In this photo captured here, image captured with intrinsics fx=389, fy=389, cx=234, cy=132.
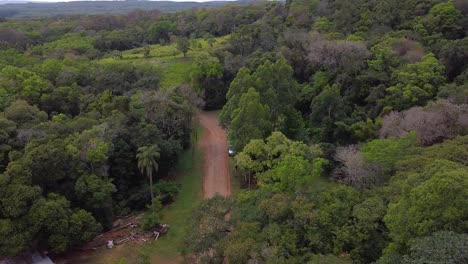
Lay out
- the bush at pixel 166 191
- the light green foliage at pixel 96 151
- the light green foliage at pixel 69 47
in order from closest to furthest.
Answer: the light green foliage at pixel 96 151, the bush at pixel 166 191, the light green foliage at pixel 69 47

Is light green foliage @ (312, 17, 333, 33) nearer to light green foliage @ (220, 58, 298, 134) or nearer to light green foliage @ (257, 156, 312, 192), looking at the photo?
light green foliage @ (220, 58, 298, 134)

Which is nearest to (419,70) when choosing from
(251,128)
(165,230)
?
(251,128)

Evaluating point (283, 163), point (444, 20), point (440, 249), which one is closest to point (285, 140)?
point (283, 163)

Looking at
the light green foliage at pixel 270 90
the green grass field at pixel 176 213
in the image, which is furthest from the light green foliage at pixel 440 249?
the light green foliage at pixel 270 90

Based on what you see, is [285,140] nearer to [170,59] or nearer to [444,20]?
[444,20]

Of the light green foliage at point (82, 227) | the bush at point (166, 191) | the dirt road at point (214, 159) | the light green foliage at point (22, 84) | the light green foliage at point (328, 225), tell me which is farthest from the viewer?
the light green foliage at point (22, 84)

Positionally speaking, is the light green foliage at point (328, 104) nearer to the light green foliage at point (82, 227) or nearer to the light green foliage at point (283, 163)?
the light green foliage at point (283, 163)

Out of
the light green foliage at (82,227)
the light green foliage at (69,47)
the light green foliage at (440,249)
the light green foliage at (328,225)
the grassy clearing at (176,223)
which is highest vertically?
the light green foliage at (69,47)
